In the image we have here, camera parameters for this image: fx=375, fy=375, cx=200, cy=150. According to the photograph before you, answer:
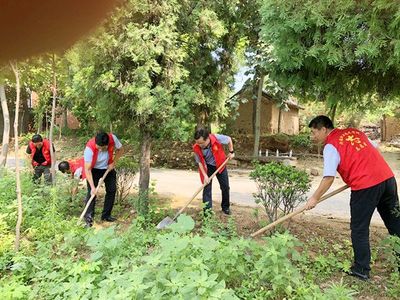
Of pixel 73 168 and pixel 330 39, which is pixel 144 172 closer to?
pixel 73 168

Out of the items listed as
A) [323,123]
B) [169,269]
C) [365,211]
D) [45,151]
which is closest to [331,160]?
[323,123]

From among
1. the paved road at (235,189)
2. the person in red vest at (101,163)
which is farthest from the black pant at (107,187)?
the paved road at (235,189)

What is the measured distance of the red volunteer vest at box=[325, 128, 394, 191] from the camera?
12.3 feet

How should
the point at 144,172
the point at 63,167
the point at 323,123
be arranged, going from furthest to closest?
the point at 63,167 → the point at 144,172 → the point at 323,123

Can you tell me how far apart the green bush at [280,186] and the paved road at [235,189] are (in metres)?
2.29

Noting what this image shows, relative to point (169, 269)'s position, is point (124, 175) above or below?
above

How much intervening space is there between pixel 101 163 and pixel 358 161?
370 centimetres

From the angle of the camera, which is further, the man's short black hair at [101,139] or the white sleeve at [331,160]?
the man's short black hair at [101,139]

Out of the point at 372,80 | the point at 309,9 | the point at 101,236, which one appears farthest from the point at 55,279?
the point at 372,80

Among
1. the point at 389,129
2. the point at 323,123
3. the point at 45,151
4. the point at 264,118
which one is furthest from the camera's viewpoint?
the point at 389,129

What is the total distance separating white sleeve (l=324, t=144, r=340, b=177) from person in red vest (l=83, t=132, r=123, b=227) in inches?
123

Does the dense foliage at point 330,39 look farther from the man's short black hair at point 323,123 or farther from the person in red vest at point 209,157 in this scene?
the person in red vest at point 209,157

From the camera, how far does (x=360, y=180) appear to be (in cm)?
377

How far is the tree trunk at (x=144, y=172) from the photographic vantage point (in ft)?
19.9
